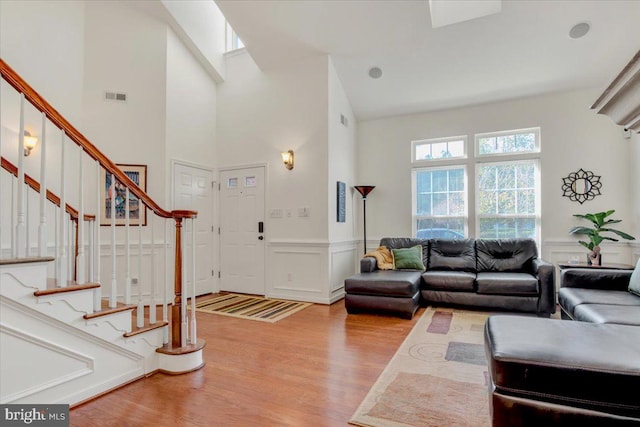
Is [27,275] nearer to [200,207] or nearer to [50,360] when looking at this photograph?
[50,360]

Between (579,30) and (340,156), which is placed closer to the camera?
(579,30)

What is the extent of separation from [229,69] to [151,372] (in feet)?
14.7

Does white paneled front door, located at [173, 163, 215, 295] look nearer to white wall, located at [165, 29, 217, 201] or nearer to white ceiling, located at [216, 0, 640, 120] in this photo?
white wall, located at [165, 29, 217, 201]

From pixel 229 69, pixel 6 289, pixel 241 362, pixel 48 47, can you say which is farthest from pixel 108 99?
pixel 241 362

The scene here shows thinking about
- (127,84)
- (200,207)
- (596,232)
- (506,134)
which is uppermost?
(127,84)

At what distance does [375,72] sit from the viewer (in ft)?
15.6

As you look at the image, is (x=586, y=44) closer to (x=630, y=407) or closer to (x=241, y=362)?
(x=630, y=407)

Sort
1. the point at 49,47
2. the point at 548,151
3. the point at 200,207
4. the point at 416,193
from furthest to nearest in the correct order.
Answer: the point at 416,193 → the point at 200,207 → the point at 548,151 → the point at 49,47

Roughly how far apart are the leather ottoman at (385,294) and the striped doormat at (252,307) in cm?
78

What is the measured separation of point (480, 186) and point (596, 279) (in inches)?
85.3

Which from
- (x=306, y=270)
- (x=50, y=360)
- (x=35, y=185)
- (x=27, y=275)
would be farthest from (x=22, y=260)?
(x=306, y=270)

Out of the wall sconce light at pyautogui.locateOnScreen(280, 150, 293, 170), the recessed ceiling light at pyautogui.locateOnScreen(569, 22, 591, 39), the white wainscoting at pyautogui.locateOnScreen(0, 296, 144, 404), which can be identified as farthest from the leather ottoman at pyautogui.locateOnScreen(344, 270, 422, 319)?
the recessed ceiling light at pyautogui.locateOnScreen(569, 22, 591, 39)

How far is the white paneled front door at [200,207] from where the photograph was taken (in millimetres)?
4789

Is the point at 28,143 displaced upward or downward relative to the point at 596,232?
upward
